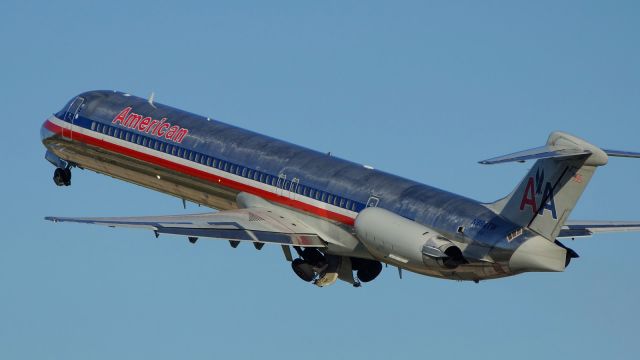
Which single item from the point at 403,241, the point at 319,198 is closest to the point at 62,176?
the point at 319,198

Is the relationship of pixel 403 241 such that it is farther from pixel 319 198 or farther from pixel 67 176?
pixel 67 176

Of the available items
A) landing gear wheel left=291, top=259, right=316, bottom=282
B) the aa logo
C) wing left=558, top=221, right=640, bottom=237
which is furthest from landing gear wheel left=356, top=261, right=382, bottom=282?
the aa logo

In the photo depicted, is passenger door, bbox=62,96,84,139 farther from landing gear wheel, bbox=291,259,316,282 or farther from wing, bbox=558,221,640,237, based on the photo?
wing, bbox=558,221,640,237

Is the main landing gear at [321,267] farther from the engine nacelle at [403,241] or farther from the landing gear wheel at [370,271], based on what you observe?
the engine nacelle at [403,241]

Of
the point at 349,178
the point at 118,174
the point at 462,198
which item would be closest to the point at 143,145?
the point at 118,174

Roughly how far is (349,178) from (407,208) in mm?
3347

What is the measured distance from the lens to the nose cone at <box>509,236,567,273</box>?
6253cm

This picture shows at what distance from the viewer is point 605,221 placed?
7162 centimetres

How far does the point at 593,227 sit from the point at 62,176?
2142cm

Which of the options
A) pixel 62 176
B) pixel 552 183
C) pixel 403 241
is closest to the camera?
pixel 552 183

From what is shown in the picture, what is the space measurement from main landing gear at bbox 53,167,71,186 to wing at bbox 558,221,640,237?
20.4 metres

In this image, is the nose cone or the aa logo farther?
the aa logo

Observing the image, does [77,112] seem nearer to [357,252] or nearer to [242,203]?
[242,203]

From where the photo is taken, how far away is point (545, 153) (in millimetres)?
61000
